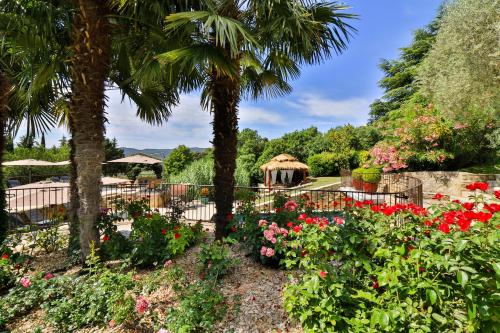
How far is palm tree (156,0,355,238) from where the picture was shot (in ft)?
12.2

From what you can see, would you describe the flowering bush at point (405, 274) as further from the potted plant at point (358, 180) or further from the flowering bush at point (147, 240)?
the potted plant at point (358, 180)

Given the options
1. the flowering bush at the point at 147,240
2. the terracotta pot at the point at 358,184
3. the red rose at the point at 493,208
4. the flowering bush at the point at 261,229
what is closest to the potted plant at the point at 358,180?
the terracotta pot at the point at 358,184

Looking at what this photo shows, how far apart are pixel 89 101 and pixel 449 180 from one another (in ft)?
48.6

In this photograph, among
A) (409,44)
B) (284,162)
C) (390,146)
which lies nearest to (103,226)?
Answer: (390,146)

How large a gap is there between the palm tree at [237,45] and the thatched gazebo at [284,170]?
1462 cm

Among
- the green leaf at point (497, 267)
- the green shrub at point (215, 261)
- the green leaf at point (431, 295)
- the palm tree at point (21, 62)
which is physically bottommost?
the green shrub at point (215, 261)

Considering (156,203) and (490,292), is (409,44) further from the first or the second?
(490,292)

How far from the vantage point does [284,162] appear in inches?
792

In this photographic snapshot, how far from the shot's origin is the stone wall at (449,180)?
37.4 ft

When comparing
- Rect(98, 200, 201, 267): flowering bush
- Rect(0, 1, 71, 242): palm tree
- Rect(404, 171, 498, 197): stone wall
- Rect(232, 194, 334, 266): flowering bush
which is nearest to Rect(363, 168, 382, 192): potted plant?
Rect(404, 171, 498, 197): stone wall

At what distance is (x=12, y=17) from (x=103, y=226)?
3503mm

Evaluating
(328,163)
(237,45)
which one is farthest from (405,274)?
(328,163)

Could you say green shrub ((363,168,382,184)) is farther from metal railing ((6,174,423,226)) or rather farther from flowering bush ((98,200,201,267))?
flowering bush ((98,200,201,267))

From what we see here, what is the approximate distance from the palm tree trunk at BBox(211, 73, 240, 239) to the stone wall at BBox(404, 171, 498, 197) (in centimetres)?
1134
